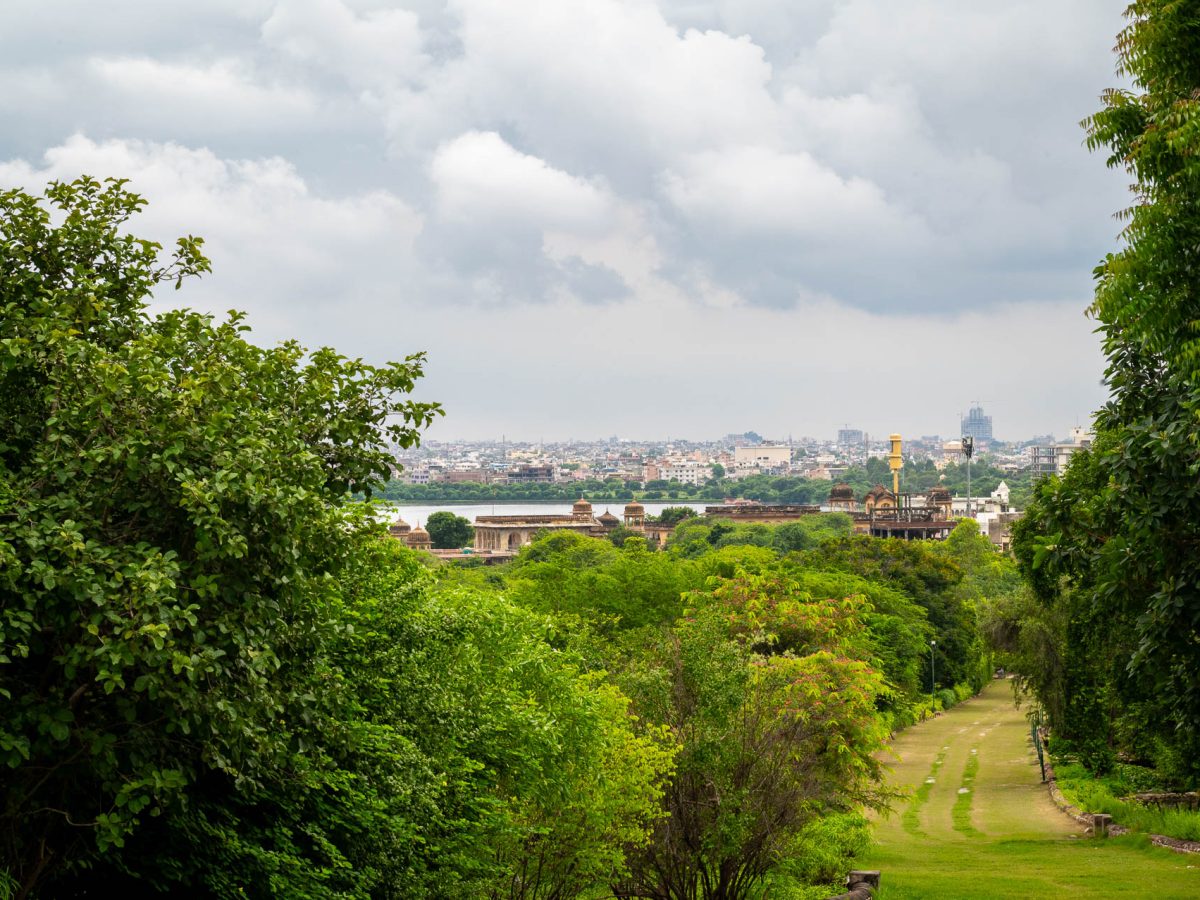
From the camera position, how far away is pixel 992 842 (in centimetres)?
2886

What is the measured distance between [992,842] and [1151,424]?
19.0 m

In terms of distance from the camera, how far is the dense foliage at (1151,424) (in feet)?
30.7

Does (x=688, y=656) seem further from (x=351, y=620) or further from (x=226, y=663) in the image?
(x=226, y=663)

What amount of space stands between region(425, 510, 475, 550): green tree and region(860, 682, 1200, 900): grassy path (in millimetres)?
102342

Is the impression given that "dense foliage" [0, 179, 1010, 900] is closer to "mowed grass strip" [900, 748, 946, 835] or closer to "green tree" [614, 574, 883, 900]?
"green tree" [614, 574, 883, 900]

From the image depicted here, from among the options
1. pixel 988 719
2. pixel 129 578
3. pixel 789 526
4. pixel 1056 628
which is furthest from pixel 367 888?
pixel 789 526

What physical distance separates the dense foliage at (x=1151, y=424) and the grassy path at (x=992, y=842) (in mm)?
3521

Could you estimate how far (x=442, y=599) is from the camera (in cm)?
1617

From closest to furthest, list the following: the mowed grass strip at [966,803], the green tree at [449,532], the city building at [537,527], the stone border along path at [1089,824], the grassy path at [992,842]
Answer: the grassy path at [992,842], the stone border along path at [1089,824], the mowed grass strip at [966,803], the city building at [537,527], the green tree at [449,532]

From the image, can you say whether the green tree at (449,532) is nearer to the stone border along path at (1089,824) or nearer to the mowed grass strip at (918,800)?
the mowed grass strip at (918,800)

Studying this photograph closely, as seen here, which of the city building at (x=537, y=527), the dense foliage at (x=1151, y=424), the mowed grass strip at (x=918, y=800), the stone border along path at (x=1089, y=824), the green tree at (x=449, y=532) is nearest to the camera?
the dense foliage at (x=1151, y=424)

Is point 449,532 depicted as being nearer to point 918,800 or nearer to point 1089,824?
point 918,800

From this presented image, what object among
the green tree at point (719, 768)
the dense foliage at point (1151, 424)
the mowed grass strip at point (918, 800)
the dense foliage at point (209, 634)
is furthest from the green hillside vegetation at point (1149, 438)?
the mowed grass strip at point (918, 800)

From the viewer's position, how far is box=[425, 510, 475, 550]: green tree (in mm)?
148250
